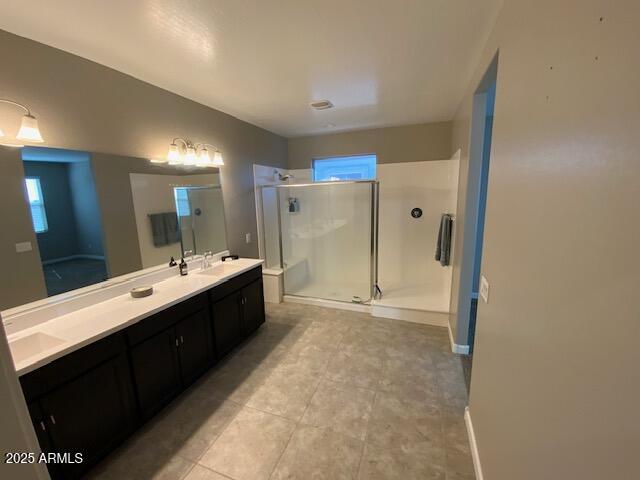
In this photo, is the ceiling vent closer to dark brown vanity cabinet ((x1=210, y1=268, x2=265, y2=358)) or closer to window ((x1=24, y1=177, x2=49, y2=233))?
dark brown vanity cabinet ((x1=210, y1=268, x2=265, y2=358))

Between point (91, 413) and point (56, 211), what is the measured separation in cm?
132

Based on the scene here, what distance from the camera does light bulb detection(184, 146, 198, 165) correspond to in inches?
104

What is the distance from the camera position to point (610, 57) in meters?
0.58

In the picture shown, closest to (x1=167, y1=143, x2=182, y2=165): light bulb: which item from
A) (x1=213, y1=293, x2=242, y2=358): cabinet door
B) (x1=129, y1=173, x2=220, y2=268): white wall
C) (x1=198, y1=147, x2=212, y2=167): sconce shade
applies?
(x1=129, y1=173, x2=220, y2=268): white wall

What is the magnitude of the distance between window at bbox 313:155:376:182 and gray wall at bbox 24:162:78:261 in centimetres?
320

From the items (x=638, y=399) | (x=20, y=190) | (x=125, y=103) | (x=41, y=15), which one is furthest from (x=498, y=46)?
(x=20, y=190)

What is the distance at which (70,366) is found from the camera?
1425 millimetres

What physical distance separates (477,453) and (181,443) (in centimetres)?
186

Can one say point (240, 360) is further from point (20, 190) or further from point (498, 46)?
point (498, 46)

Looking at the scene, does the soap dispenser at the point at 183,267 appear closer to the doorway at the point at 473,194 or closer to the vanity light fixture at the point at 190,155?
the vanity light fixture at the point at 190,155

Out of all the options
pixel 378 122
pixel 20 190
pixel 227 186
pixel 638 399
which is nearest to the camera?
pixel 638 399

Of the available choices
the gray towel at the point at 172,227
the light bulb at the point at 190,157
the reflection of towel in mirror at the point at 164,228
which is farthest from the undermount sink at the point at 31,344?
the light bulb at the point at 190,157

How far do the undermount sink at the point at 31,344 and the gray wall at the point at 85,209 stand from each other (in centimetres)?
60

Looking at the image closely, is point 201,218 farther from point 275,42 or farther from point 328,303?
point 328,303
